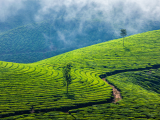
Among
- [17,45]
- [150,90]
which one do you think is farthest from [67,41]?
[150,90]

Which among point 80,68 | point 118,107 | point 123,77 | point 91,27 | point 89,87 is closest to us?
point 118,107

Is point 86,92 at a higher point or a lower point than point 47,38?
lower

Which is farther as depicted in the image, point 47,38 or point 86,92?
point 47,38

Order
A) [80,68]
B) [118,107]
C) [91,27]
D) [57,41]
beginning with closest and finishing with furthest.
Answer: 1. [118,107]
2. [80,68]
3. [57,41]
4. [91,27]

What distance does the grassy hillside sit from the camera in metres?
35.0

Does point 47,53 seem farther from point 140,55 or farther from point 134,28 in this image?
point 134,28

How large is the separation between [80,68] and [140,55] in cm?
3724

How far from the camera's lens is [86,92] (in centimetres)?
4659

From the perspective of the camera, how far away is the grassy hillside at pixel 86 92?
3503cm

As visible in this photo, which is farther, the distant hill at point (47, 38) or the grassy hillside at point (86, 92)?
the distant hill at point (47, 38)

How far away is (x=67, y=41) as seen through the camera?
6969 inches

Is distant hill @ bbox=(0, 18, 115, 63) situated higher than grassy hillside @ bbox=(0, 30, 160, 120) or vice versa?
distant hill @ bbox=(0, 18, 115, 63)

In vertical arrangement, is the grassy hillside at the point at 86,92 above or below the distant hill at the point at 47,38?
below

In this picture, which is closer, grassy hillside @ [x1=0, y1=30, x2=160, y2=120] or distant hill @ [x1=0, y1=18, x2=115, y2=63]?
grassy hillside @ [x1=0, y1=30, x2=160, y2=120]
